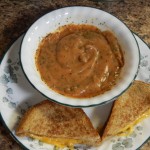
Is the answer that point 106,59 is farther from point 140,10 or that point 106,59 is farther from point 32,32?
point 140,10

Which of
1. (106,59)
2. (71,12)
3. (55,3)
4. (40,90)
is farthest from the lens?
(55,3)

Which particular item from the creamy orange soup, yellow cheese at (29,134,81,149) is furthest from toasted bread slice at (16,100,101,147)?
the creamy orange soup

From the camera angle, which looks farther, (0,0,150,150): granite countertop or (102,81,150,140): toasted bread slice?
(0,0,150,150): granite countertop

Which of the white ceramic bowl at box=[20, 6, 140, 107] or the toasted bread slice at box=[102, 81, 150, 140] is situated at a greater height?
the white ceramic bowl at box=[20, 6, 140, 107]

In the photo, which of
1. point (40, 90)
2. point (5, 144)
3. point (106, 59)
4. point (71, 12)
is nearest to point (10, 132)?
point (5, 144)

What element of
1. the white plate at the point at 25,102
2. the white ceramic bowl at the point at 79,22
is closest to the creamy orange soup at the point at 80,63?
the white ceramic bowl at the point at 79,22

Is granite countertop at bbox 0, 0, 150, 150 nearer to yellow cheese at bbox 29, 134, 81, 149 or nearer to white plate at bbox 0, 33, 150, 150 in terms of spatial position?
white plate at bbox 0, 33, 150, 150
